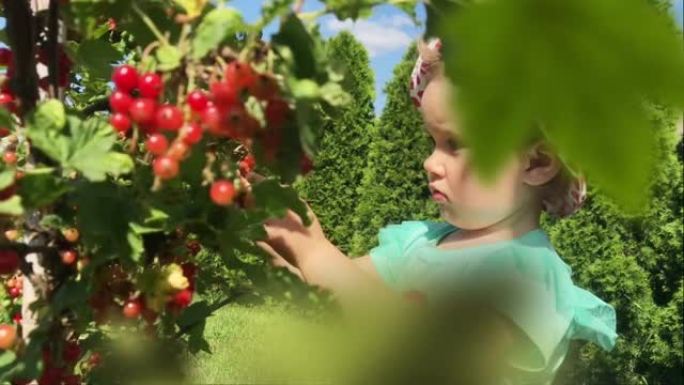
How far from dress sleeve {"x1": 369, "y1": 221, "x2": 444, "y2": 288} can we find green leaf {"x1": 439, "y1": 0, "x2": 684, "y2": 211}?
5.29 feet

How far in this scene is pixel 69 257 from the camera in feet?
3.64

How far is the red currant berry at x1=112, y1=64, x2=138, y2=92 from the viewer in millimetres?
961

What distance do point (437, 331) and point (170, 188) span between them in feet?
1.72

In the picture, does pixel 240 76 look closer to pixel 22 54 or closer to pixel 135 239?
pixel 135 239

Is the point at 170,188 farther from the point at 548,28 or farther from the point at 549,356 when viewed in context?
the point at 549,356

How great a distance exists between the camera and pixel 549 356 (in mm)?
1737

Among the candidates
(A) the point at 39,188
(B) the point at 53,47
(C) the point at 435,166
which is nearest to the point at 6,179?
(A) the point at 39,188

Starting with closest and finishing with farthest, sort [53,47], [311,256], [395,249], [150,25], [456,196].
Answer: [150,25], [53,47], [311,256], [456,196], [395,249]

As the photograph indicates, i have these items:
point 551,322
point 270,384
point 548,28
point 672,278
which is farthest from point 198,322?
point 672,278

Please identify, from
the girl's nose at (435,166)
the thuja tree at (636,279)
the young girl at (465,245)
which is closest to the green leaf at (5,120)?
the young girl at (465,245)

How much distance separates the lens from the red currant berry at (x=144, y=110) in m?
0.92

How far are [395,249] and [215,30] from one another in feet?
4.33

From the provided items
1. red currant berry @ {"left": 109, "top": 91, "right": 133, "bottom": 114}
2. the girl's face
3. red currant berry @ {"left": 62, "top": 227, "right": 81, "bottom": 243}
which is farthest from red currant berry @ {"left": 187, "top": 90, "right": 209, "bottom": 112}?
the girl's face

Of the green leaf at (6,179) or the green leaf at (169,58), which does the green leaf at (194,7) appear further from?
the green leaf at (6,179)
